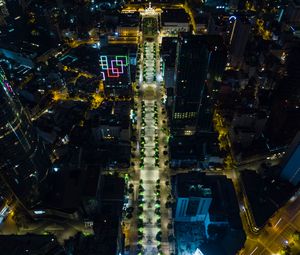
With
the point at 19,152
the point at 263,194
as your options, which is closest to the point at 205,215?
the point at 263,194

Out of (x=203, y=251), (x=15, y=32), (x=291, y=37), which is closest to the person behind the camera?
(x=203, y=251)

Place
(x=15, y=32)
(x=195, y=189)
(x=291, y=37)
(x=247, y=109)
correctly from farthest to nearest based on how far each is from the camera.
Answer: (x=15, y=32) → (x=291, y=37) → (x=247, y=109) → (x=195, y=189)

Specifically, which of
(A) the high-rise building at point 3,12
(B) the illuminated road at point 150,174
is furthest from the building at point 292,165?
(A) the high-rise building at point 3,12

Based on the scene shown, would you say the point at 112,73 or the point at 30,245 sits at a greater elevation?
the point at 112,73

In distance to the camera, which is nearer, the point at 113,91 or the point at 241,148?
the point at 241,148

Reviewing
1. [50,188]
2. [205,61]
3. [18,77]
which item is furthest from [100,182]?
[18,77]

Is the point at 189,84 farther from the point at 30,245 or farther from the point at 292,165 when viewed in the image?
the point at 30,245

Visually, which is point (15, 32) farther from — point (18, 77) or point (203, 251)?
point (203, 251)

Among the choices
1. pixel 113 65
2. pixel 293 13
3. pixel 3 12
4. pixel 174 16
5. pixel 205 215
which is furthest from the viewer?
pixel 174 16
